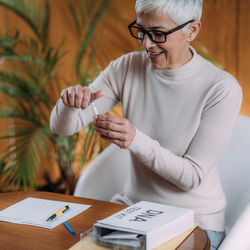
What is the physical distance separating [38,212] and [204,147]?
608 millimetres

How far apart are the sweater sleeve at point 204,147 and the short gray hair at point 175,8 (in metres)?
0.29

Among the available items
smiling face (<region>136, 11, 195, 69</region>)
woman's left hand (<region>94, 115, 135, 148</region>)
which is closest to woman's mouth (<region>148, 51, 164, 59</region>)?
smiling face (<region>136, 11, 195, 69</region>)

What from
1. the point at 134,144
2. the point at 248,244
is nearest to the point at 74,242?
the point at 134,144

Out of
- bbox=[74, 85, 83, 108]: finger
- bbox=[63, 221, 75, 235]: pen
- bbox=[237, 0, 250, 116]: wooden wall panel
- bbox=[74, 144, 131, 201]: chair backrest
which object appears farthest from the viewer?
bbox=[237, 0, 250, 116]: wooden wall panel

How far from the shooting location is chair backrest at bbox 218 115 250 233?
159 centimetres

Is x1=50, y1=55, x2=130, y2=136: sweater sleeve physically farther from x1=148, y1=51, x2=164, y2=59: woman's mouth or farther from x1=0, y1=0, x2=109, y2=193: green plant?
x1=0, y1=0, x2=109, y2=193: green plant

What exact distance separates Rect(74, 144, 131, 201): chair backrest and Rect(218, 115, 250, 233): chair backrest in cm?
45

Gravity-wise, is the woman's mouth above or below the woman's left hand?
above

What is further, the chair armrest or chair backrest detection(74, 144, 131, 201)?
chair backrest detection(74, 144, 131, 201)

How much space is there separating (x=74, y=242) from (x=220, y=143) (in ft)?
2.18

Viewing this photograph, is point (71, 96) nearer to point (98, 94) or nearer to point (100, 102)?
point (98, 94)

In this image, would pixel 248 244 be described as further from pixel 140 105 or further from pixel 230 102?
pixel 140 105

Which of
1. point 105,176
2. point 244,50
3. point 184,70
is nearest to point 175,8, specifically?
point 184,70

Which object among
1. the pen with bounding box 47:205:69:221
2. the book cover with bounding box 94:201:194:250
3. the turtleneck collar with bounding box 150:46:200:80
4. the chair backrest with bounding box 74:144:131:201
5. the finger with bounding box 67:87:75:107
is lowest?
the chair backrest with bounding box 74:144:131:201
